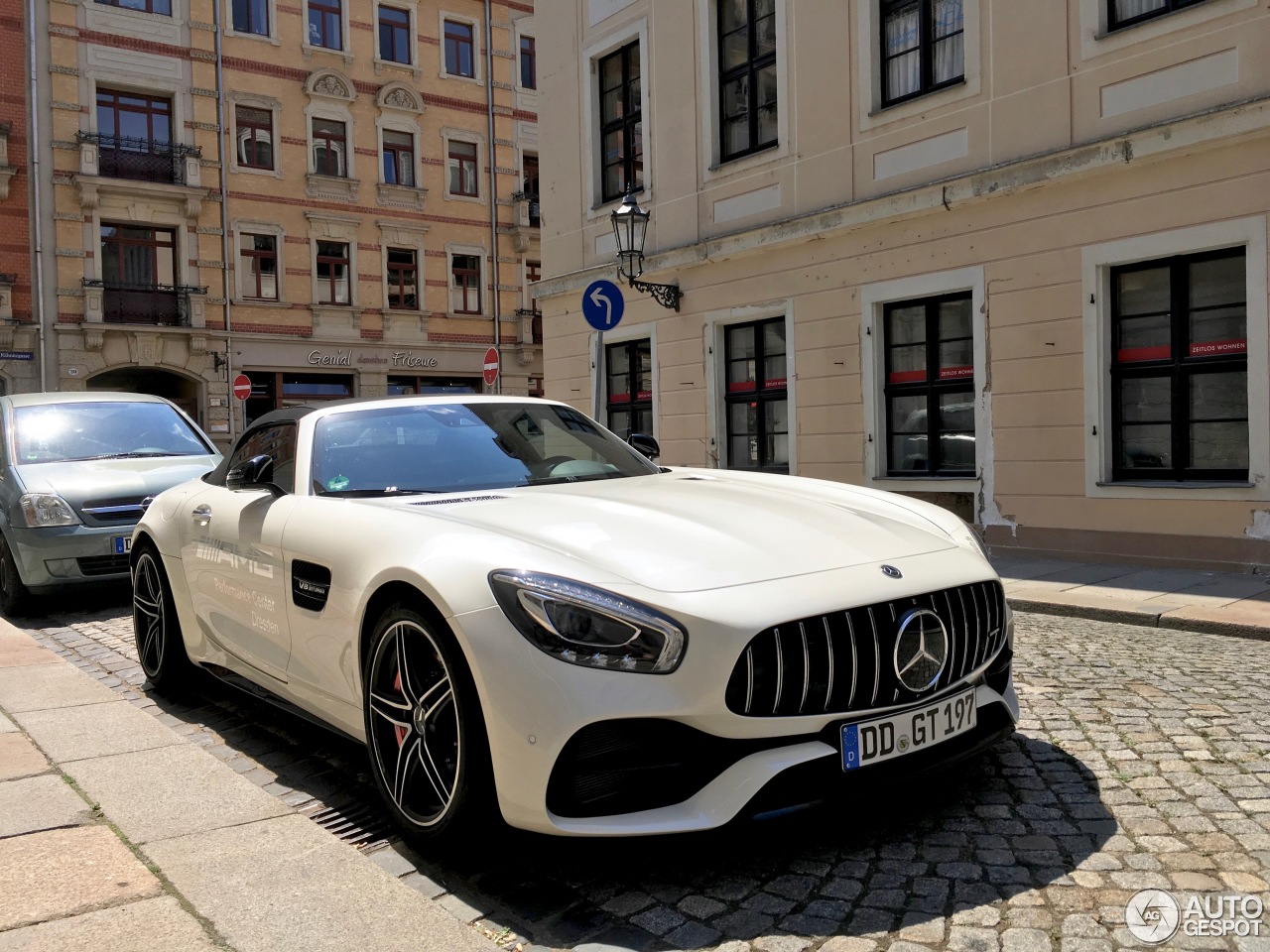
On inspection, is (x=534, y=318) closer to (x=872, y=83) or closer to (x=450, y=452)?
(x=872, y=83)

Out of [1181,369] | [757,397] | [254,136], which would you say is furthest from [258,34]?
[1181,369]

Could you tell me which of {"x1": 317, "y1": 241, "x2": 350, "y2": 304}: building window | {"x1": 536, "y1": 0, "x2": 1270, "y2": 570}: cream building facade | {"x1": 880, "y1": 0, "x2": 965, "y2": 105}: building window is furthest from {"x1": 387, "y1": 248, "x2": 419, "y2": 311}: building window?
{"x1": 880, "y1": 0, "x2": 965, "y2": 105}: building window

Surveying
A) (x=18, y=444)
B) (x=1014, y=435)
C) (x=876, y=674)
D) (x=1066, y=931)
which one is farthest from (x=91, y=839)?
(x=1014, y=435)

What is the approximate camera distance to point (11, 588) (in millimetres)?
7871

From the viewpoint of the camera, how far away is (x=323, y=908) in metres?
2.72

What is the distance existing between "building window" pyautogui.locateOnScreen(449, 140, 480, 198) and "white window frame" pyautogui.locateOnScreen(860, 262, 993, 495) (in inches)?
892

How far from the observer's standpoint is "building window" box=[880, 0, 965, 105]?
Answer: 11.1m

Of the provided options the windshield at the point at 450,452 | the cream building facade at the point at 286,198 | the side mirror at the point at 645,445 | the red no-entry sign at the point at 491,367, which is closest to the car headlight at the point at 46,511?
the windshield at the point at 450,452

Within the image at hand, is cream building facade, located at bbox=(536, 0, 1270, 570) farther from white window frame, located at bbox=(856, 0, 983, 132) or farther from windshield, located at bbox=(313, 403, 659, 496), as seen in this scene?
windshield, located at bbox=(313, 403, 659, 496)

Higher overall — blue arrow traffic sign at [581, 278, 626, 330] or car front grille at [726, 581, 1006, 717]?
blue arrow traffic sign at [581, 278, 626, 330]

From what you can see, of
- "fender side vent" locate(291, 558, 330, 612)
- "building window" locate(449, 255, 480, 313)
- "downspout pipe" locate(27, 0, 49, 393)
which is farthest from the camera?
"building window" locate(449, 255, 480, 313)

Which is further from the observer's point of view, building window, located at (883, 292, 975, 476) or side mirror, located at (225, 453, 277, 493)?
building window, located at (883, 292, 975, 476)

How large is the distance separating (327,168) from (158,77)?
4.70 m

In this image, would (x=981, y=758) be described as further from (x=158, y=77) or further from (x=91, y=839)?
(x=158, y=77)
